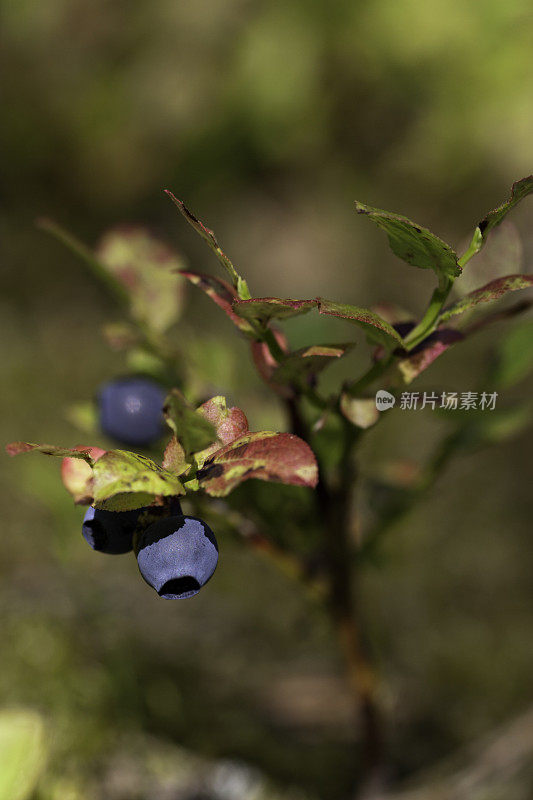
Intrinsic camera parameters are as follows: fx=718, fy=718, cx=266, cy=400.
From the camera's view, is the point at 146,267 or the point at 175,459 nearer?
the point at 175,459

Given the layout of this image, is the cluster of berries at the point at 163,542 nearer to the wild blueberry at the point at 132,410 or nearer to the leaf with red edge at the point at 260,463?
the leaf with red edge at the point at 260,463

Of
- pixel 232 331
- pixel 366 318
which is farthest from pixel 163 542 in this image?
pixel 232 331

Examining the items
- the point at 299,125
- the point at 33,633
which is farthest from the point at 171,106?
the point at 33,633

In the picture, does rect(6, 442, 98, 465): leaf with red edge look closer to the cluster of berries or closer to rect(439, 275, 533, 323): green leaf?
the cluster of berries

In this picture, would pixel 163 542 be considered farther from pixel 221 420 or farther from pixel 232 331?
pixel 232 331

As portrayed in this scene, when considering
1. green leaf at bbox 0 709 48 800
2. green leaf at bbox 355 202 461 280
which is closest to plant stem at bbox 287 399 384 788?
green leaf at bbox 355 202 461 280

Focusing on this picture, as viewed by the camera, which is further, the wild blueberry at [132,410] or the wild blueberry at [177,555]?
the wild blueberry at [132,410]

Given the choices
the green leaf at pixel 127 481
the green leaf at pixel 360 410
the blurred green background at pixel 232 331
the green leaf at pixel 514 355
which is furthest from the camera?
the blurred green background at pixel 232 331

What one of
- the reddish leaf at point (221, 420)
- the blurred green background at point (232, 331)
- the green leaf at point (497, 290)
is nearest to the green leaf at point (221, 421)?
the reddish leaf at point (221, 420)
